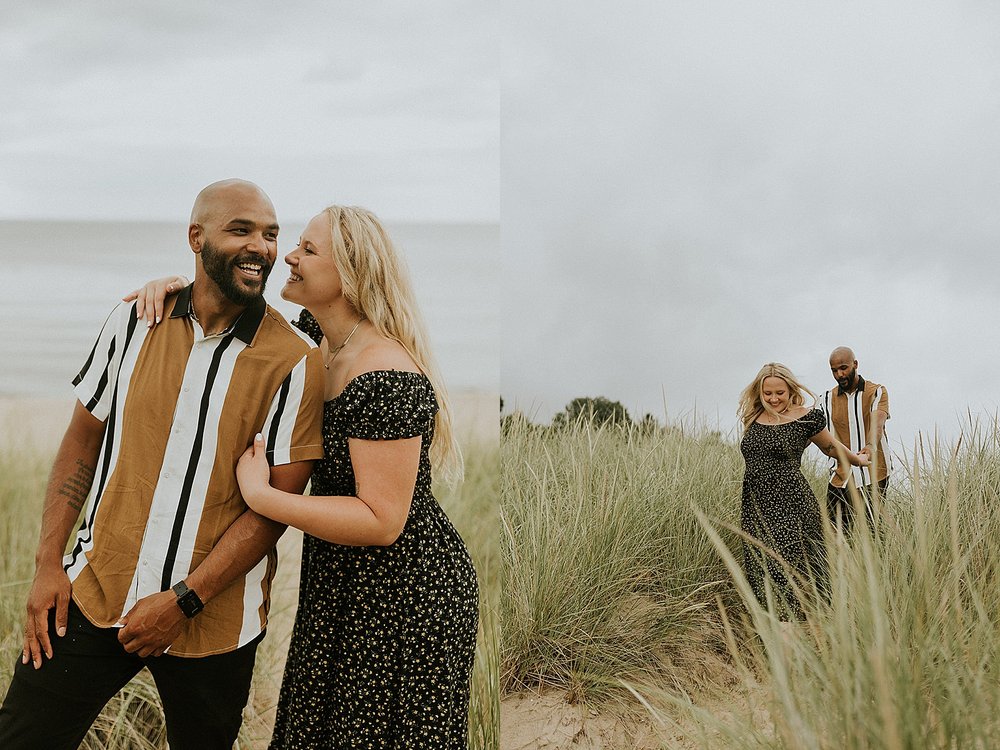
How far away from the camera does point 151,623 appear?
5.78ft

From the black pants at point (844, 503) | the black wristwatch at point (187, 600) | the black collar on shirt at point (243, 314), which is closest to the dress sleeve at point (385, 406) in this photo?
the black collar on shirt at point (243, 314)

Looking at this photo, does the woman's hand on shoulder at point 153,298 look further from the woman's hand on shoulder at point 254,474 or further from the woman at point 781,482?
the woman at point 781,482

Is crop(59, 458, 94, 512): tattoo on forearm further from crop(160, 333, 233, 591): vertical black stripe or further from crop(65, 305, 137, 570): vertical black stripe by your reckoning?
crop(160, 333, 233, 591): vertical black stripe

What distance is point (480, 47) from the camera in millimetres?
3592


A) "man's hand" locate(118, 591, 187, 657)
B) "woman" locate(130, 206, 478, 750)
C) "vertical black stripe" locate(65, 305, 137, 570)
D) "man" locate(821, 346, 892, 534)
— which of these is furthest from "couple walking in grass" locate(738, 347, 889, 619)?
"vertical black stripe" locate(65, 305, 137, 570)

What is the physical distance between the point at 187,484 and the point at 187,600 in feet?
0.79

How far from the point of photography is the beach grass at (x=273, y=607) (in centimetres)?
234

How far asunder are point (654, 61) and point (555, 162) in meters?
0.39

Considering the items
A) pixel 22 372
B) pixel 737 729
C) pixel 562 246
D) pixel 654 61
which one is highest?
pixel 654 61

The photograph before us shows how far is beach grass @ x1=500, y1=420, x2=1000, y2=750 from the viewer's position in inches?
61.4

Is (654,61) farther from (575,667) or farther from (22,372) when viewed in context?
(22,372)

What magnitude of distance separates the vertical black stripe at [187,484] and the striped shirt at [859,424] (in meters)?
1.42

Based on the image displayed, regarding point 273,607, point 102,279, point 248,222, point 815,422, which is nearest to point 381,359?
point 248,222

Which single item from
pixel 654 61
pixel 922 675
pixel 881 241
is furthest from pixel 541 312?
pixel 922 675
